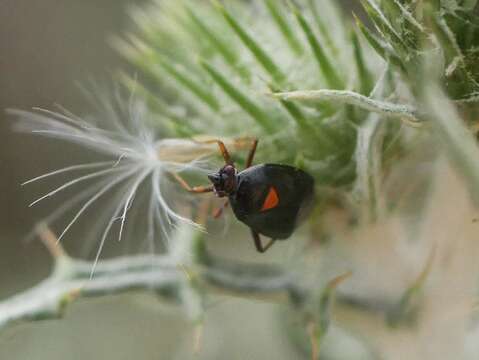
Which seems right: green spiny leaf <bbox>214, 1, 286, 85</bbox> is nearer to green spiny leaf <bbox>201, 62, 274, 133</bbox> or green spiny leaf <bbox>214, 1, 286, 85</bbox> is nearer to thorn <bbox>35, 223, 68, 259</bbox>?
green spiny leaf <bbox>201, 62, 274, 133</bbox>

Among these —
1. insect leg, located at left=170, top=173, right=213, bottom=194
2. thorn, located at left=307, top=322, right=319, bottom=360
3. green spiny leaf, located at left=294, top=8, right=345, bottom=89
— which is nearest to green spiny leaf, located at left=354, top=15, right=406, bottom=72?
green spiny leaf, located at left=294, top=8, right=345, bottom=89

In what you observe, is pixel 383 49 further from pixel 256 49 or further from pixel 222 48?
pixel 222 48

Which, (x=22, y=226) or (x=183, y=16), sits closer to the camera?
(x=183, y=16)

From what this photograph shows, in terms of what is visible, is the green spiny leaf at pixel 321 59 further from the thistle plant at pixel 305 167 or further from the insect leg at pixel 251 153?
the insect leg at pixel 251 153

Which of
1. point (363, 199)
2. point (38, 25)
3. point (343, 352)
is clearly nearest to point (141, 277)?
point (363, 199)

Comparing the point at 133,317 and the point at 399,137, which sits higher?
the point at 399,137

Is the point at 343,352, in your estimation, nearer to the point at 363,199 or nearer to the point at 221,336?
the point at 363,199
